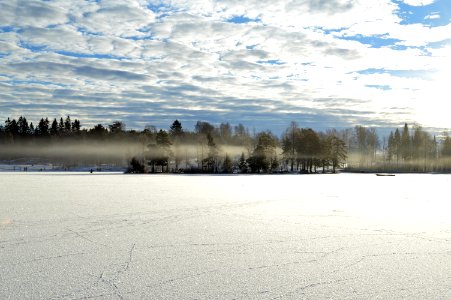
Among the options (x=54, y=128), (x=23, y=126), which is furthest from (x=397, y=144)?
(x=23, y=126)

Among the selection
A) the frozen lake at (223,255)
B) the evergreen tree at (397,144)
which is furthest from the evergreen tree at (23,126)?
the frozen lake at (223,255)

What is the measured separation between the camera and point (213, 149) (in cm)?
7938

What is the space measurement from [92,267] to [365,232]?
665 cm

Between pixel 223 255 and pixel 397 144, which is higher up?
pixel 397 144

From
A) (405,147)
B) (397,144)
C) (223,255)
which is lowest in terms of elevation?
(223,255)

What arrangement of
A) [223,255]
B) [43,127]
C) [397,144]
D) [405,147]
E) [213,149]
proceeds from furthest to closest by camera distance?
1. [43,127]
2. [397,144]
3. [405,147]
4. [213,149]
5. [223,255]

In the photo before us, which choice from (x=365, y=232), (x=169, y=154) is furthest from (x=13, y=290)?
(x=169, y=154)

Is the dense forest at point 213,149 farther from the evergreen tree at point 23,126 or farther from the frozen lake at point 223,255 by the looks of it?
the frozen lake at point 223,255

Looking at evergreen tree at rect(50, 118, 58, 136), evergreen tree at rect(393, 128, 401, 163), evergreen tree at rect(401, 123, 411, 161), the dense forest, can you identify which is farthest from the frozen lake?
evergreen tree at rect(50, 118, 58, 136)

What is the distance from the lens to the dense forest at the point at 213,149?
7762 centimetres

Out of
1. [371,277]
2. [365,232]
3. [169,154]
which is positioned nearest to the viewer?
[371,277]

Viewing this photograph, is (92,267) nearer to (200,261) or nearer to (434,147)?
Result: (200,261)

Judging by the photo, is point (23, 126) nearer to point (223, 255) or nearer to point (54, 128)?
point (54, 128)

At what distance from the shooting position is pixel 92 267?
6.85 m
